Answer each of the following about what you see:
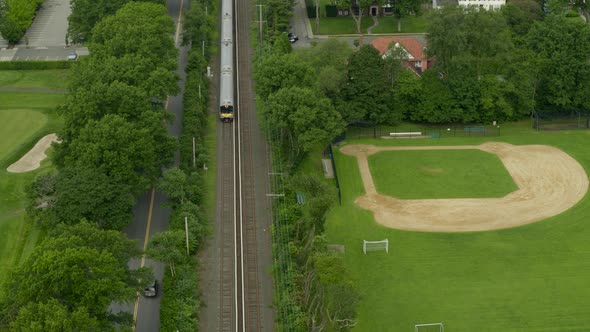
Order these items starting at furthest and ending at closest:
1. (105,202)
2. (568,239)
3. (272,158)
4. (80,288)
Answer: (272,158) → (568,239) → (105,202) → (80,288)

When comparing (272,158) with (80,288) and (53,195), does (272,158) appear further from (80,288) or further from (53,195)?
(80,288)

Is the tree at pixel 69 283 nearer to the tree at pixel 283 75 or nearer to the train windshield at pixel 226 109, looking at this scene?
the tree at pixel 283 75

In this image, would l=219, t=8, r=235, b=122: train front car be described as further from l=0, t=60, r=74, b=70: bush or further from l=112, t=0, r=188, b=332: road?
l=0, t=60, r=74, b=70: bush

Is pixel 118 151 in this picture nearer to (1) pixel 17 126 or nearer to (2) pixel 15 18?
(1) pixel 17 126

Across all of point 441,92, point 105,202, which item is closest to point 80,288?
point 105,202

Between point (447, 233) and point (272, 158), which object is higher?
point (272, 158)

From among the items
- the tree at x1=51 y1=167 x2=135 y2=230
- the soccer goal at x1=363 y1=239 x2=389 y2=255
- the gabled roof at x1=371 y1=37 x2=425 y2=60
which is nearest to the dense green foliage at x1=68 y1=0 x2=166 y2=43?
the gabled roof at x1=371 y1=37 x2=425 y2=60

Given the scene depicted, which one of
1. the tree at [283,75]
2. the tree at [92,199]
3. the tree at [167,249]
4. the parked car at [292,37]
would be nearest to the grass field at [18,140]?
the tree at [92,199]
